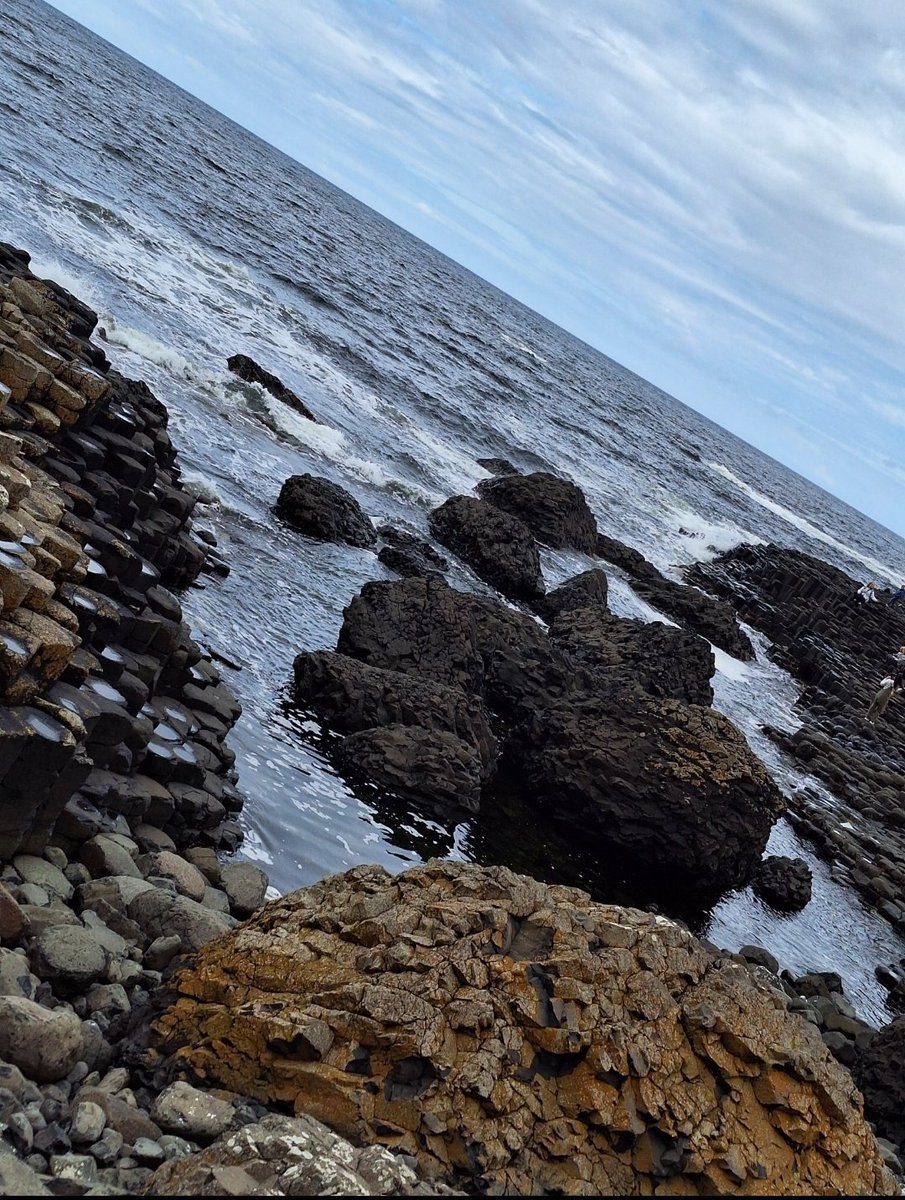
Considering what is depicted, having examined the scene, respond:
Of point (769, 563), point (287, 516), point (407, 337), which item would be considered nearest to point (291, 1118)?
point (287, 516)

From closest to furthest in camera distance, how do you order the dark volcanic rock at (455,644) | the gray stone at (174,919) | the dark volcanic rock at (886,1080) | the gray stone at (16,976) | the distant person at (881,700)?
1. the gray stone at (16,976)
2. the gray stone at (174,919)
3. the dark volcanic rock at (886,1080)
4. the dark volcanic rock at (455,644)
5. the distant person at (881,700)

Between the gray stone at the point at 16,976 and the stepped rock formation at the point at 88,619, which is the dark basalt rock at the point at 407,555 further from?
the gray stone at the point at 16,976

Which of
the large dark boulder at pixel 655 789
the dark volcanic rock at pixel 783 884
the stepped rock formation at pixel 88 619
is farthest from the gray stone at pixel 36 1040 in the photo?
the dark volcanic rock at pixel 783 884

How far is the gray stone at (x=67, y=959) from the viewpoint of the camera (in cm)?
475

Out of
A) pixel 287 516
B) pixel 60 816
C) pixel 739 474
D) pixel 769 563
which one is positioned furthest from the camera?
pixel 739 474

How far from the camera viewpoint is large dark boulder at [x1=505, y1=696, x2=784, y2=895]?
11.0 meters

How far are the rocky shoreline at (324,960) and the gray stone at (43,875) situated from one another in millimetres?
20

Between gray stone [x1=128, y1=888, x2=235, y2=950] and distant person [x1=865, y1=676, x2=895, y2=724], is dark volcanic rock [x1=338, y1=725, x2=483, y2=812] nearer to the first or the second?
gray stone [x1=128, y1=888, x2=235, y2=950]

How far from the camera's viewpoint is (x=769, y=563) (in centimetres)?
3584

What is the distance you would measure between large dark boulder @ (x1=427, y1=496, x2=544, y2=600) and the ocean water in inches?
23.1

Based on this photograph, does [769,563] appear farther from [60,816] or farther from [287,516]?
[60,816]

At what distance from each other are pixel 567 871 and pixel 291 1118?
6787 millimetres

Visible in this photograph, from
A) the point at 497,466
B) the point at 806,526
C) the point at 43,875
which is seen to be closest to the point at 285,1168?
the point at 43,875

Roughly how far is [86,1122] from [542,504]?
822 inches
